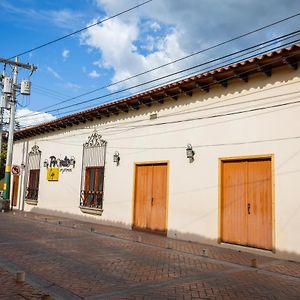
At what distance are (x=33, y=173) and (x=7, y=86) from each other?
5245mm

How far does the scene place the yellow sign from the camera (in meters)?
19.0

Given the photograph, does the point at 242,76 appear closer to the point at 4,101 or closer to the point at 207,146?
the point at 207,146

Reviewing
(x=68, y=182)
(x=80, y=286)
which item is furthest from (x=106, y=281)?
(x=68, y=182)

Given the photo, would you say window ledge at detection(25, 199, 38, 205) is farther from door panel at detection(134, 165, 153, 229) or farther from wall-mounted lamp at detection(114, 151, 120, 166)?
door panel at detection(134, 165, 153, 229)

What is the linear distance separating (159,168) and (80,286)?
7175mm

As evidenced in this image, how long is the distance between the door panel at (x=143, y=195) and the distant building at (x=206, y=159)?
0.12 feet

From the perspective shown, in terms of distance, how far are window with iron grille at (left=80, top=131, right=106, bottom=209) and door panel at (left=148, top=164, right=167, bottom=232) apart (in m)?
3.31

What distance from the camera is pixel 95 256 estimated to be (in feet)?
28.3

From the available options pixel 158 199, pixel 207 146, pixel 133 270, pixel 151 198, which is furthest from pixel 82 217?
pixel 133 270

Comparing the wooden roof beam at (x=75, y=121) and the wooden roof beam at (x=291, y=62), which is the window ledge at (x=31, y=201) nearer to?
the wooden roof beam at (x=75, y=121)

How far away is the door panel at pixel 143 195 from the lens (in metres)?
13.2

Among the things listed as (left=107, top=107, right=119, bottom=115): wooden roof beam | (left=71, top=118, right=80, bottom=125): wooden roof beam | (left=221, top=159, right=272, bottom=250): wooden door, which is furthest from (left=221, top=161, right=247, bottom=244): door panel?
(left=71, top=118, right=80, bottom=125): wooden roof beam

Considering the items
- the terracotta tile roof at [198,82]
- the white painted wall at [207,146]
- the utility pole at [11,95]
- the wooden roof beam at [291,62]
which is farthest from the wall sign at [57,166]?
the wooden roof beam at [291,62]

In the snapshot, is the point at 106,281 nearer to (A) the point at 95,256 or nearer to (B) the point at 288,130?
(A) the point at 95,256
